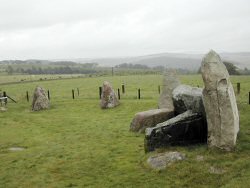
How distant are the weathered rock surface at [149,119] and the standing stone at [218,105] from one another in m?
6.06

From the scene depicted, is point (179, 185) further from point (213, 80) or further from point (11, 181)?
point (11, 181)

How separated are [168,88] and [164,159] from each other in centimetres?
1211

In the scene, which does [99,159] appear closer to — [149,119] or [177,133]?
[177,133]

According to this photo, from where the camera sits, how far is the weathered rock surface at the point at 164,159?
A: 52.2 feet

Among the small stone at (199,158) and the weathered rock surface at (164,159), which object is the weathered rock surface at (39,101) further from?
the small stone at (199,158)

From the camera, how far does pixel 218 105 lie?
16031mm

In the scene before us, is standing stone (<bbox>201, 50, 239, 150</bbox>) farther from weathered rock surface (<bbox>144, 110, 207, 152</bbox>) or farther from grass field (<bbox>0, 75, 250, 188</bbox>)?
weathered rock surface (<bbox>144, 110, 207, 152</bbox>)

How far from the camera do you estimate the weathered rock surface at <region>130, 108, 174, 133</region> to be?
22.4m

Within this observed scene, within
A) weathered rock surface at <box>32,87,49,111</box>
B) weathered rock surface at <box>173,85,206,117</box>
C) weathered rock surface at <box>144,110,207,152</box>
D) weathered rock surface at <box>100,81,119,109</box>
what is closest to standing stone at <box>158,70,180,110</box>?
weathered rock surface at <box>173,85,206,117</box>

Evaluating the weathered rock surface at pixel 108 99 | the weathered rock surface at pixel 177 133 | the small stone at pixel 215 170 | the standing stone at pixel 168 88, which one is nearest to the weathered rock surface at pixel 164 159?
the weathered rock surface at pixel 177 133

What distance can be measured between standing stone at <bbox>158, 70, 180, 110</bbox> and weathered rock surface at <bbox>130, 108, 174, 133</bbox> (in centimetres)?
437

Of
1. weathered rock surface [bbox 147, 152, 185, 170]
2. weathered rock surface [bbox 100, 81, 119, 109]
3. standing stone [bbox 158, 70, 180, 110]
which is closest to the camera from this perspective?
weathered rock surface [bbox 147, 152, 185, 170]

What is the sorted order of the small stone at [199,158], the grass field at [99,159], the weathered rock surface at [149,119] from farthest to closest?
the weathered rock surface at [149,119], the small stone at [199,158], the grass field at [99,159]

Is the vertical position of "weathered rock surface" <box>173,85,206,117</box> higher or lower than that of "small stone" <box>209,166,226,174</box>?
higher
